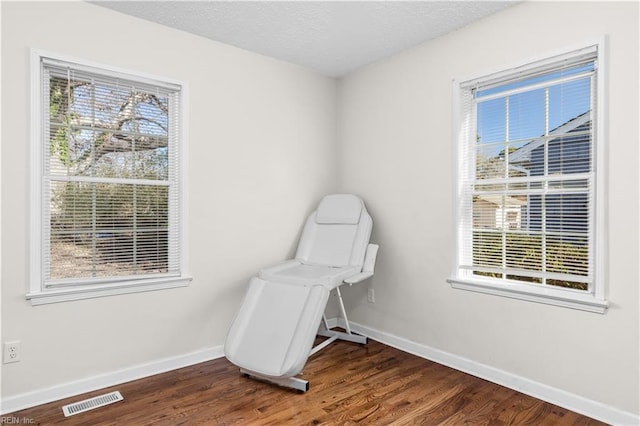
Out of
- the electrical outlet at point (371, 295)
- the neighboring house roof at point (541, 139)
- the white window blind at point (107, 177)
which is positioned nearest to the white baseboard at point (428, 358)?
the electrical outlet at point (371, 295)

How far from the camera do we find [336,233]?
3445 mm

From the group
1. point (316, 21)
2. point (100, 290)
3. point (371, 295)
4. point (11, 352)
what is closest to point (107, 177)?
point (100, 290)

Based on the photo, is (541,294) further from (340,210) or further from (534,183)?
(340,210)

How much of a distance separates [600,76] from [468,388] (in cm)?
200

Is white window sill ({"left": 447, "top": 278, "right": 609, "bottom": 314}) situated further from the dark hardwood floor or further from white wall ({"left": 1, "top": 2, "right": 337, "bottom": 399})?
white wall ({"left": 1, "top": 2, "right": 337, "bottom": 399})

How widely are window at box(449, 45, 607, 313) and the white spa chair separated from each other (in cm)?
84

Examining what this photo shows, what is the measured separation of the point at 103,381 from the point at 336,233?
1998 millimetres

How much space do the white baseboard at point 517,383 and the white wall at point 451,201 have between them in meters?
0.03

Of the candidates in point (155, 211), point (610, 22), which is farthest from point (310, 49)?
point (610, 22)

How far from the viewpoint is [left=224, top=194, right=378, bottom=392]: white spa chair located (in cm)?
249

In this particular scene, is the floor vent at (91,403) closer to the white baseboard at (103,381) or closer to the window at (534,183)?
the white baseboard at (103,381)

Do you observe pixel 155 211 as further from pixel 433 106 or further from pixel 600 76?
pixel 600 76

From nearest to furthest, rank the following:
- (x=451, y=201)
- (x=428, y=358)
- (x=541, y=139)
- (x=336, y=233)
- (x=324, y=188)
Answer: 1. (x=541, y=139)
2. (x=451, y=201)
3. (x=428, y=358)
4. (x=336, y=233)
5. (x=324, y=188)

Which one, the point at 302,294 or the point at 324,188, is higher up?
the point at 324,188
